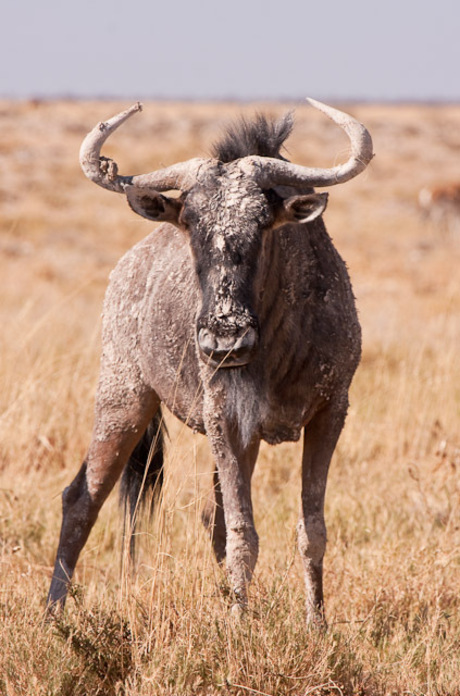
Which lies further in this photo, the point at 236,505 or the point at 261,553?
the point at 261,553

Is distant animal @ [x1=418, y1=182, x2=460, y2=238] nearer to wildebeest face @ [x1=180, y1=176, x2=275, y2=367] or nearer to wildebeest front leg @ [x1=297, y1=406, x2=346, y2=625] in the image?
wildebeest front leg @ [x1=297, y1=406, x2=346, y2=625]

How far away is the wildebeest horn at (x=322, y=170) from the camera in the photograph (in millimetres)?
3852

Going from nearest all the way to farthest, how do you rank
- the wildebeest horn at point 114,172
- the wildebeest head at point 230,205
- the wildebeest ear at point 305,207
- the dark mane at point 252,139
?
the wildebeest head at point 230,205
the wildebeest ear at point 305,207
the wildebeest horn at point 114,172
the dark mane at point 252,139

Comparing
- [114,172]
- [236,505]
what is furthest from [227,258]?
[236,505]

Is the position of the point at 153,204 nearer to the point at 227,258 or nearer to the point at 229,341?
the point at 227,258

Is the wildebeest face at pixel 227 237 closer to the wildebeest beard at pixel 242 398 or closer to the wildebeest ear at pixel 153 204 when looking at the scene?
the wildebeest ear at pixel 153 204

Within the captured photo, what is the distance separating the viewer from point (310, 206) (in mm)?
3871

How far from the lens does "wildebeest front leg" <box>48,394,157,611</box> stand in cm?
488

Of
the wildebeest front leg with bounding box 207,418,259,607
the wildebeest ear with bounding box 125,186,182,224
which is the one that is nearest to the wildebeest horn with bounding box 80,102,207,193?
the wildebeest ear with bounding box 125,186,182,224

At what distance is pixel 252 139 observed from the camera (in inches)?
A: 167

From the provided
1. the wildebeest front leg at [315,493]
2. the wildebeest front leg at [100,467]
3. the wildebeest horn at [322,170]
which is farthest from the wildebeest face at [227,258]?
the wildebeest front leg at [100,467]

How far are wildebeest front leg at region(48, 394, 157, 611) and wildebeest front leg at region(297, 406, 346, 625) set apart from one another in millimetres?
1067

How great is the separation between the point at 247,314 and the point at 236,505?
964mm

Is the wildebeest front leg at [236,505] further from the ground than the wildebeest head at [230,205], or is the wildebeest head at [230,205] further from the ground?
the wildebeest head at [230,205]
